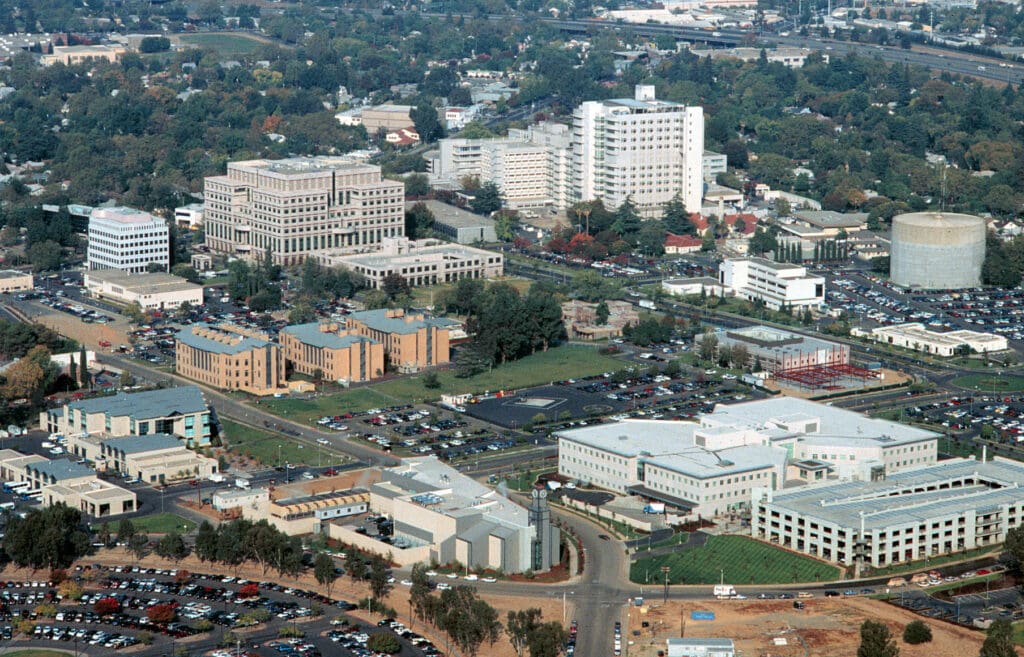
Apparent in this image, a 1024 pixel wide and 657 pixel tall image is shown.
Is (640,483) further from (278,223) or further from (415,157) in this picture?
(415,157)

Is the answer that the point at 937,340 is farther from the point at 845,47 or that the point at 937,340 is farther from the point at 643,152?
the point at 845,47

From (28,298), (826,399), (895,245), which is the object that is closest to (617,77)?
(895,245)

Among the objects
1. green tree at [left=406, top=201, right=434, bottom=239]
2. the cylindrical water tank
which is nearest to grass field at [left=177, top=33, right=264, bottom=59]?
green tree at [left=406, top=201, right=434, bottom=239]

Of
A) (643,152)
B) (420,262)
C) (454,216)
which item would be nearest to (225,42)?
(454,216)

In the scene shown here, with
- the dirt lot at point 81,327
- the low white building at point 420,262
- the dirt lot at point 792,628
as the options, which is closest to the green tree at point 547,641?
the dirt lot at point 792,628

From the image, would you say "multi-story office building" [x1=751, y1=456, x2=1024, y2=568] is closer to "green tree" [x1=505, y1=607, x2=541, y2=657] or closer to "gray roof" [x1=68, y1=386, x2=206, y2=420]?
"green tree" [x1=505, y1=607, x2=541, y2=657]
